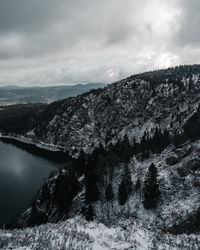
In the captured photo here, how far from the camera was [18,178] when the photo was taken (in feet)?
311

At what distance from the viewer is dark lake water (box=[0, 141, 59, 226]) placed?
67.5 meters

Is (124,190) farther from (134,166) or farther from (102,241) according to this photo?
(102,241)

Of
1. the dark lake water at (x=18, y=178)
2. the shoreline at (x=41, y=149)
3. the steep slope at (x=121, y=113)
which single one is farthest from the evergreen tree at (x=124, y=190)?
the shoreline at (x=41, y=149)

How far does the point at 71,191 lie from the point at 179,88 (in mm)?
133179

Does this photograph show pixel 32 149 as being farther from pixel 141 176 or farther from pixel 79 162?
pixel 141 176

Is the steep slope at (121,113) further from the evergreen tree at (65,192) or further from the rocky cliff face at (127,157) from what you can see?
the evergreen tree at (65,192)

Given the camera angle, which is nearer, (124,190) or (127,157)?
(124,190)

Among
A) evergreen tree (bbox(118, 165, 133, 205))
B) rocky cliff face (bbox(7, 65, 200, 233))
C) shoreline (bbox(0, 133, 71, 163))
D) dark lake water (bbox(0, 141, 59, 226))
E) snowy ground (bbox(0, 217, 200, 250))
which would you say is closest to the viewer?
snowy ground (bbox(0, 217, 200, 250))

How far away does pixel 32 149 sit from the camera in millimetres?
161875

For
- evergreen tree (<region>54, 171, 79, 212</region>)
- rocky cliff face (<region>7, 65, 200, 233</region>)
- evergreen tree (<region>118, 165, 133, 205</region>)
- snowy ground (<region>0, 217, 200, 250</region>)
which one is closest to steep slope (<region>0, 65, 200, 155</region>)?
rocky cliff face (<region>7, 65, 200, 233</region>)

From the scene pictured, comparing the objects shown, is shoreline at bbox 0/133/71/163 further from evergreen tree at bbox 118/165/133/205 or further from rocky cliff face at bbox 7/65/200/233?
evergreen tree at bbox 118/165/133/205

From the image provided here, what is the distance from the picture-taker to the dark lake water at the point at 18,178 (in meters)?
67.5

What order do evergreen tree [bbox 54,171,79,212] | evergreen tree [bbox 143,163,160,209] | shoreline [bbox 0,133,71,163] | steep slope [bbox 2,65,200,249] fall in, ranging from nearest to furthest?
steep slope [bbox 2,65,200,249] → evergreen tree [bbox 143,163,160,209] → evergreen tree [bbox 54,171,79,212] → shoreline [bbox 0,133,71,163]

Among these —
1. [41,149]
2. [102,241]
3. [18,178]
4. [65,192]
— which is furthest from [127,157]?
[41,149]
